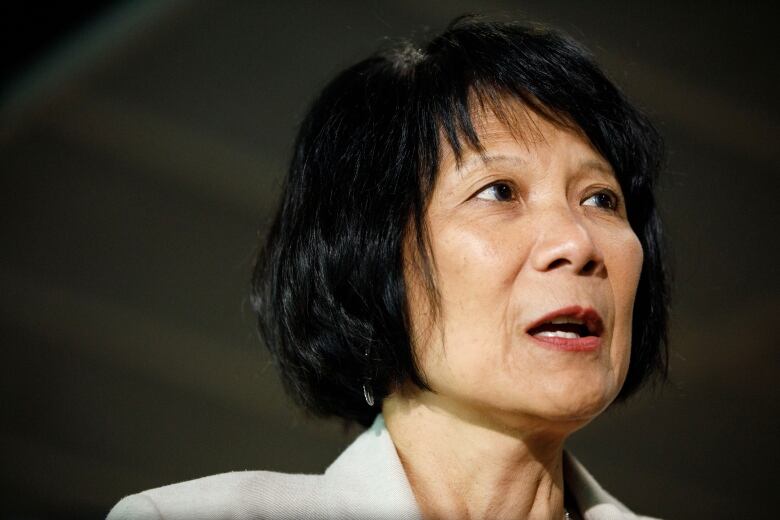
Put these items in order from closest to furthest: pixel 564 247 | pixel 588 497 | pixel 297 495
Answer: pixel 564 247, pixel 297 495, pixel 588 497

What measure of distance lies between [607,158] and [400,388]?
1.61 ft

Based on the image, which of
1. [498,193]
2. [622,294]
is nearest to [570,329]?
[622,294]

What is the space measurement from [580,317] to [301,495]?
1.62 feet

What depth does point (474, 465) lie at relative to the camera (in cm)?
134

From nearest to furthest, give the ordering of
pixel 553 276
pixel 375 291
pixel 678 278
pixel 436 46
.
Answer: pixel 553 276 < pixel 375 291 < pixel 436 46 < pixel 678 278

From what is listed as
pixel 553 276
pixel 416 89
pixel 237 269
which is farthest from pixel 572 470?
pixel 237 269

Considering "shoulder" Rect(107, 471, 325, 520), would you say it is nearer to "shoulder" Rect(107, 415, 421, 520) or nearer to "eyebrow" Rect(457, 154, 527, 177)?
"shoulder" Rect(107, 415, 421, 520)

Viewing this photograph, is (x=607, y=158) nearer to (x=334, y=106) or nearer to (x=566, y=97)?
(x=566, y=97)

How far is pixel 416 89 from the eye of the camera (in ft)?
4.69

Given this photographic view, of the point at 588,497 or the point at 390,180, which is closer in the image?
the point at 390,180

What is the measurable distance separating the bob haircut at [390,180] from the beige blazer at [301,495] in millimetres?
121

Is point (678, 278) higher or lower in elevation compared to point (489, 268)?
lower

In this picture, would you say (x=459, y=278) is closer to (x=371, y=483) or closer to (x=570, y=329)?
(x=570, y=329)

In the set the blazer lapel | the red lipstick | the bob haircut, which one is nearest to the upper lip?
the red lipstick
